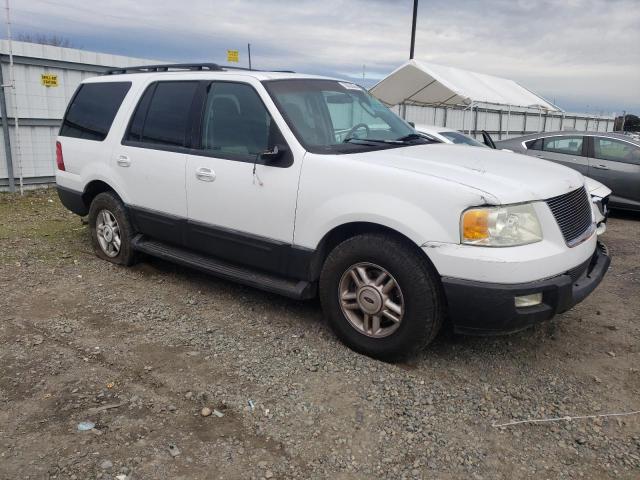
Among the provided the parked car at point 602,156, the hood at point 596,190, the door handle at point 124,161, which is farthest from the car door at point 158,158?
the parked car at point 602,156

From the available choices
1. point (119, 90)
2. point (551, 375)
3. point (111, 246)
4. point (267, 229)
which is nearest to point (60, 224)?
point (111, 246)

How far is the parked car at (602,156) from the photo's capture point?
354 inches

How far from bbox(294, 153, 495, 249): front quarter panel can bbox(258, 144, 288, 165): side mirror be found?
201 millimetres

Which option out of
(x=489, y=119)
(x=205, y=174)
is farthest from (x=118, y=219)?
(x=489, y=119)

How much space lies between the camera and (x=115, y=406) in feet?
9.83

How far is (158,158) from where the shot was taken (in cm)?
466

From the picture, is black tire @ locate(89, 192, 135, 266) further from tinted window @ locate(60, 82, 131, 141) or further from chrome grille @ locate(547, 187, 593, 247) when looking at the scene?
chrome grille @ locate(547, 187, 593, 247)

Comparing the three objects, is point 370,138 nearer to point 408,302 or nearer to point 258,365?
point 408,302

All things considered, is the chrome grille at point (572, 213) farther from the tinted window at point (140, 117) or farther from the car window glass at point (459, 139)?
the car window glass at point (459, 139)

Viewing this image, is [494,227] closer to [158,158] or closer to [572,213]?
[572,213]

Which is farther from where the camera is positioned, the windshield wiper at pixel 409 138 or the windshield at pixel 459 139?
the windshield at pixel 459 139

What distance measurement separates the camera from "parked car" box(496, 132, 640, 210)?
354 inches

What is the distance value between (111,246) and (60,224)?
2.46m

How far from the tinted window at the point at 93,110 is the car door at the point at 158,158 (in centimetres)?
38
